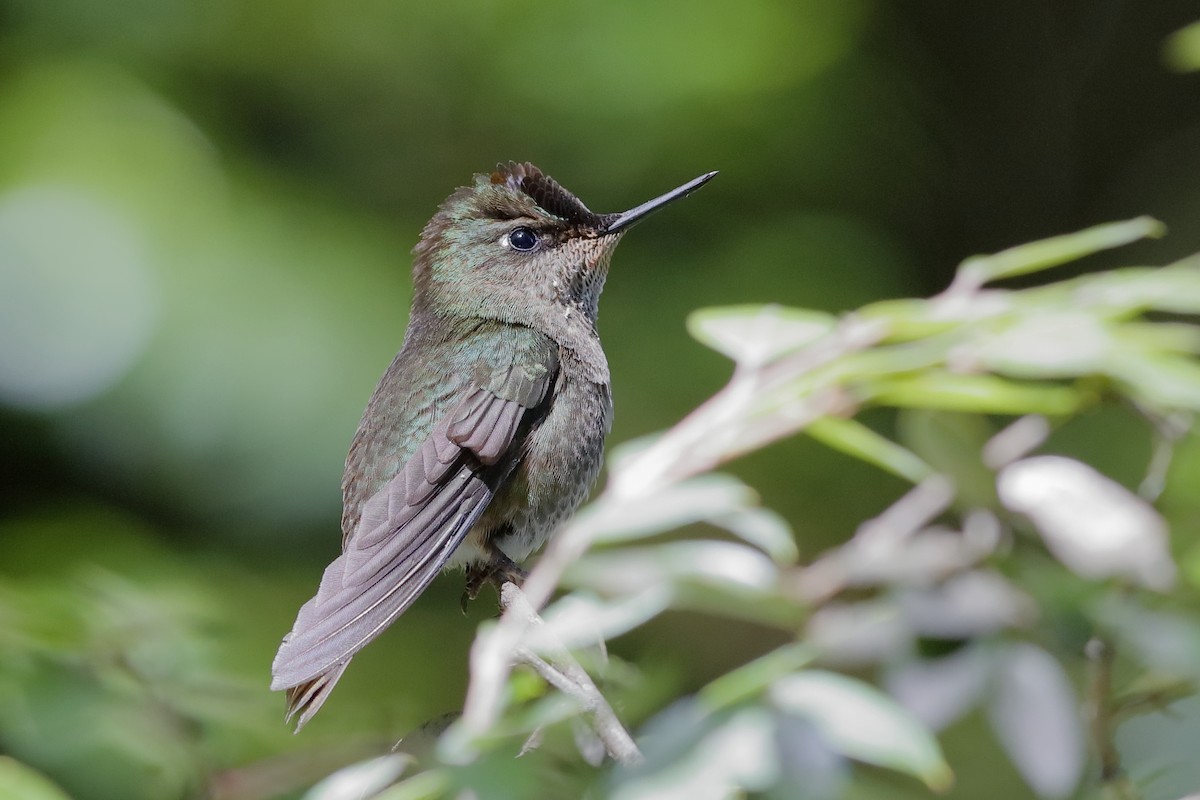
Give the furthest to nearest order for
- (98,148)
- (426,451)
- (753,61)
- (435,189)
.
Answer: (435,189)
(753,61)
(98,148)
(426,451)

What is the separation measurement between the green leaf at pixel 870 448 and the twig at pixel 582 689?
214mm

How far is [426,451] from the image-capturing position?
1.41 meters

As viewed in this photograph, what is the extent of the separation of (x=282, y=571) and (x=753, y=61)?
6.52 ft

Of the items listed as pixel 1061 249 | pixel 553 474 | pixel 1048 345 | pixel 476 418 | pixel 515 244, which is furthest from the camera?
pixel 515 244

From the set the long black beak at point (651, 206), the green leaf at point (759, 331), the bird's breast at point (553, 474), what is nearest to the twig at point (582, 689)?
the green leaf at point (759, 331)

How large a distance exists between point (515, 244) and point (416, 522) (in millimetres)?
688

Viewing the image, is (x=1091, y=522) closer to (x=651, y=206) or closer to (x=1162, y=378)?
(x=1162, y=378)

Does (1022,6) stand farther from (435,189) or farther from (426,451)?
(426,451)

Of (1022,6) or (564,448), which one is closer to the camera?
(564,448)

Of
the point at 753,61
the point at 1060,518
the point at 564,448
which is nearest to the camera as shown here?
the point at 1060,518

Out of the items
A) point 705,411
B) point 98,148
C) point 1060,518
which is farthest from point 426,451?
point 98,148

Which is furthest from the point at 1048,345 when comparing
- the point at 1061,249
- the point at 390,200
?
the point at 390,200

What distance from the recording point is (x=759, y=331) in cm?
88

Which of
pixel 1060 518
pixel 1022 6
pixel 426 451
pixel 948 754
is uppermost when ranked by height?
pixel 1022 6
